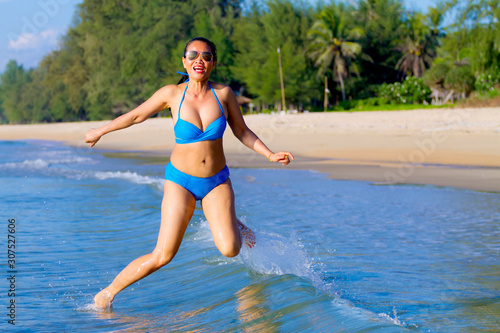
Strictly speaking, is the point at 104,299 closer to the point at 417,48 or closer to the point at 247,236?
the point at 247,236

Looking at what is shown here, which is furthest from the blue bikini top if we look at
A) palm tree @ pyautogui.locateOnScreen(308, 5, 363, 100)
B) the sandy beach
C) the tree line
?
palm tree @ pyautogui.locateOnScreen(308, 5, 363, 100)

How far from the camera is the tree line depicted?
167 feet

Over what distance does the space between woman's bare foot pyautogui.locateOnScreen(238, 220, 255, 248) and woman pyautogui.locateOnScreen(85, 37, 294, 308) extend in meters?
0.36

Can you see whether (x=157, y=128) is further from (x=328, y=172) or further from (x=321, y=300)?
(x=321, y=300)

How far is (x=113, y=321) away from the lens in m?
4.35

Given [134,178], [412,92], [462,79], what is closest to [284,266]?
[134,178]

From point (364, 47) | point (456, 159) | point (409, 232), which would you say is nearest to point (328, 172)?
point (456, 159)

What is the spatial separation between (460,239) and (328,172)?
24.4 feet

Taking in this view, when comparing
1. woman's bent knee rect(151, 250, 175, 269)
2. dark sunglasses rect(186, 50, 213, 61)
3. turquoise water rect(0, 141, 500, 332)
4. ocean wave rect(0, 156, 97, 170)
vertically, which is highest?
dark sunglasses rect(186, 50, 213, 61)

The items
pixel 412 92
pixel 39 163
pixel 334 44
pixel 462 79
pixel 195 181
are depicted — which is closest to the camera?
pixel 195 181

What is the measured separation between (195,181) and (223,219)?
1.10ft

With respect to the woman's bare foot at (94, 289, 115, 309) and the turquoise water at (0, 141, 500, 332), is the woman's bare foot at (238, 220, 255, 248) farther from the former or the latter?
the woman's bare foot at (94, 289, 115, 309)

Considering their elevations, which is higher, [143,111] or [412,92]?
[412,92]

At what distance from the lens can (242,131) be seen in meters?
4.52
